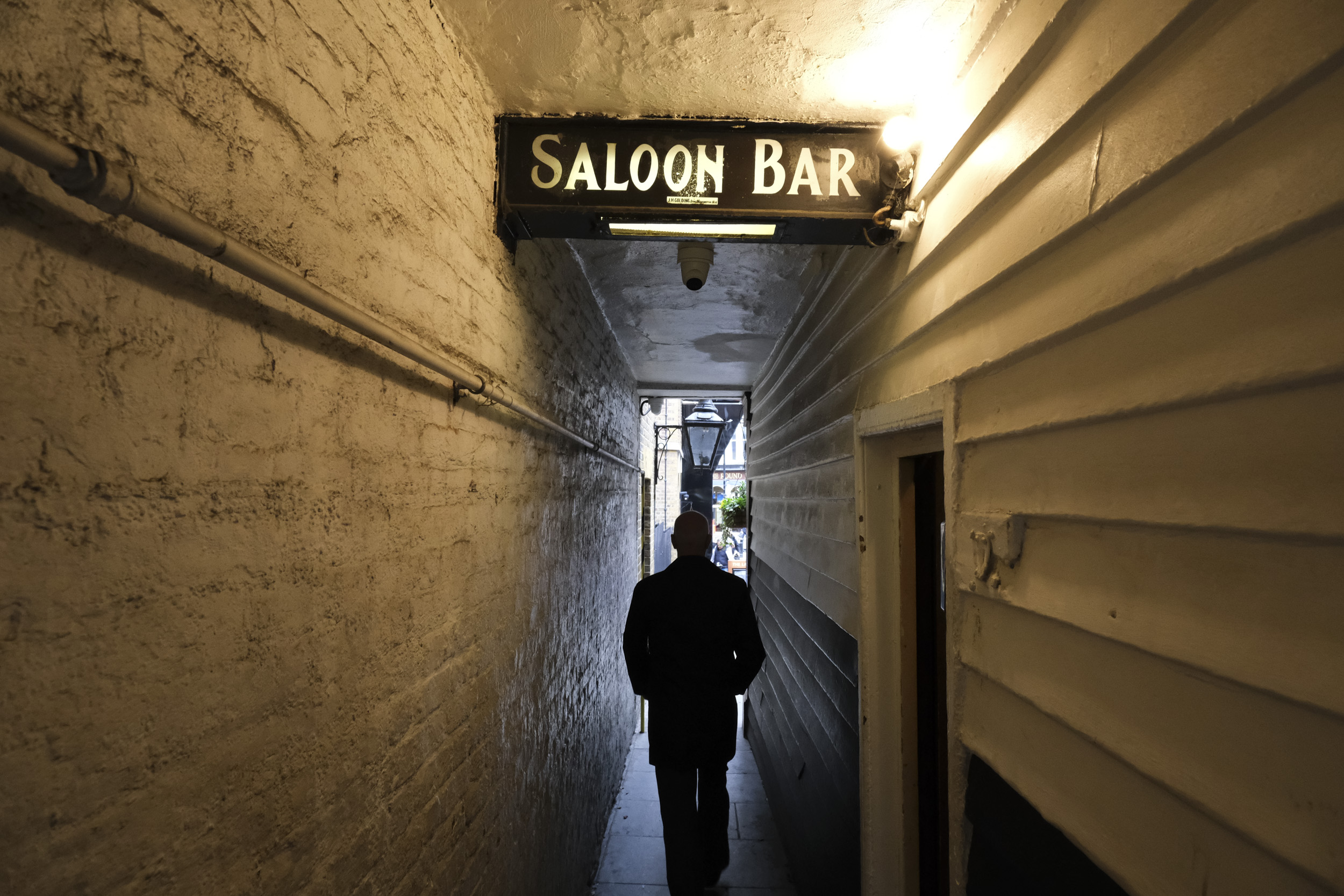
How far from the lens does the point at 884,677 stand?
230 cm

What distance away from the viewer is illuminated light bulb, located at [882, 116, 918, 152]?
5.82ft

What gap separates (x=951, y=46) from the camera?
5.30 feet

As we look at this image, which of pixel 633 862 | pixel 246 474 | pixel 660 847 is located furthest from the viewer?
pixel 660 847

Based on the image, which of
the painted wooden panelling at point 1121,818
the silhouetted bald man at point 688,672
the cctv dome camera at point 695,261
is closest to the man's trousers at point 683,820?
the silhouetted bald man at point 688,672

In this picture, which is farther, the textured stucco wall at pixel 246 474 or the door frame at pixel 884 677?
the door frame at pixel 884 677

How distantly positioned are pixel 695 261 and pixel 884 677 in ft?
5.88

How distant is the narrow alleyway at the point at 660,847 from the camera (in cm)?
371

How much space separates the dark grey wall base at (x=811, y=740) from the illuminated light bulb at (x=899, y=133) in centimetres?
170

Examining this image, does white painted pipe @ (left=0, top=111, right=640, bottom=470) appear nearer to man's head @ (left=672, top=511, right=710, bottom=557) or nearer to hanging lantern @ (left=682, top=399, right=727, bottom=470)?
man's head @ (left=672, top=511, right=710, bottom=557)

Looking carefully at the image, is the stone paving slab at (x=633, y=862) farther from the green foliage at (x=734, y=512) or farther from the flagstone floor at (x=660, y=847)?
the green foliage at (x=734, y=512)

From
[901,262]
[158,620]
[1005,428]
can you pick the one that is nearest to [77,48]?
[158,620]

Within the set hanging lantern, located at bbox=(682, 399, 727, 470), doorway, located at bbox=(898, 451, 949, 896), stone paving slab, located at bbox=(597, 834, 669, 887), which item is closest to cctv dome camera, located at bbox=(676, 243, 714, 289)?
doorway, located at bbox=(898, 451, 949, 896)

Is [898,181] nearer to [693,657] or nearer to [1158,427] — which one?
[1158,427]

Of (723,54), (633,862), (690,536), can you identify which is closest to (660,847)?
(633,862)
